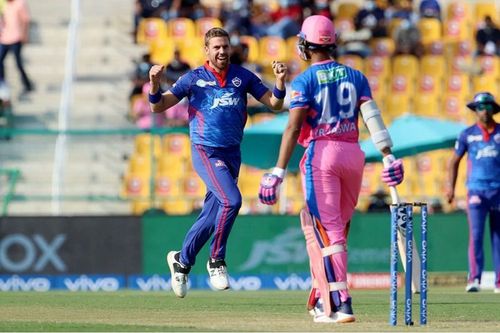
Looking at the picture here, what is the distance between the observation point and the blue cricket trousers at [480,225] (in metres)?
16.8

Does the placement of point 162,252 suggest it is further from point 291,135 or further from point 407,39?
point 291,135

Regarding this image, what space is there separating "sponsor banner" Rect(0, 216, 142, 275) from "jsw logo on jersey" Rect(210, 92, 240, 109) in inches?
362

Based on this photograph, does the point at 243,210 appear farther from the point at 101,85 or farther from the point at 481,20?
the point at 481,20

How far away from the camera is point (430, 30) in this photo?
95.4 ft

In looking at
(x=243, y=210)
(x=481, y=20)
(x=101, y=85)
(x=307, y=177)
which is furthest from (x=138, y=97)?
(x=307, y=177)

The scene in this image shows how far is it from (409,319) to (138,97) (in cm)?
1532

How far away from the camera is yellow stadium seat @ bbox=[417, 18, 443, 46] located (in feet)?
95.0

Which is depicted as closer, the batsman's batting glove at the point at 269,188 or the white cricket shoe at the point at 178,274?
the batsman's batting glove at the point at 269,188

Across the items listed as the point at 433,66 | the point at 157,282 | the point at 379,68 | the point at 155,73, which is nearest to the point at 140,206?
the point at 157,282

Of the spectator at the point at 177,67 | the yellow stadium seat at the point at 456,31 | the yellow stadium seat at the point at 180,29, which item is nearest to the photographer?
the spectator at the point at 177,67

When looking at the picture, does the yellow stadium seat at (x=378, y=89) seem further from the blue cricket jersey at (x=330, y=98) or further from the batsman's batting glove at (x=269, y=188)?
the batsman's batting glove at (x=269, y=188)

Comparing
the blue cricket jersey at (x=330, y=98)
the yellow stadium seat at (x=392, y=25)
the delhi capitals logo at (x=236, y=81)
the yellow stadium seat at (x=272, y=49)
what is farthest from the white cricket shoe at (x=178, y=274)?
the yellow stadium seat at (x=392, y=25)

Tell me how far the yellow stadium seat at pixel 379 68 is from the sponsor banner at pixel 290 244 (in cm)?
602

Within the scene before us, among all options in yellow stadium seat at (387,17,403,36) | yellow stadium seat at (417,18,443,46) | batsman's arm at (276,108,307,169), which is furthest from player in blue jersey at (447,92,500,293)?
yellow stadium seat at (417,18,443,46)
